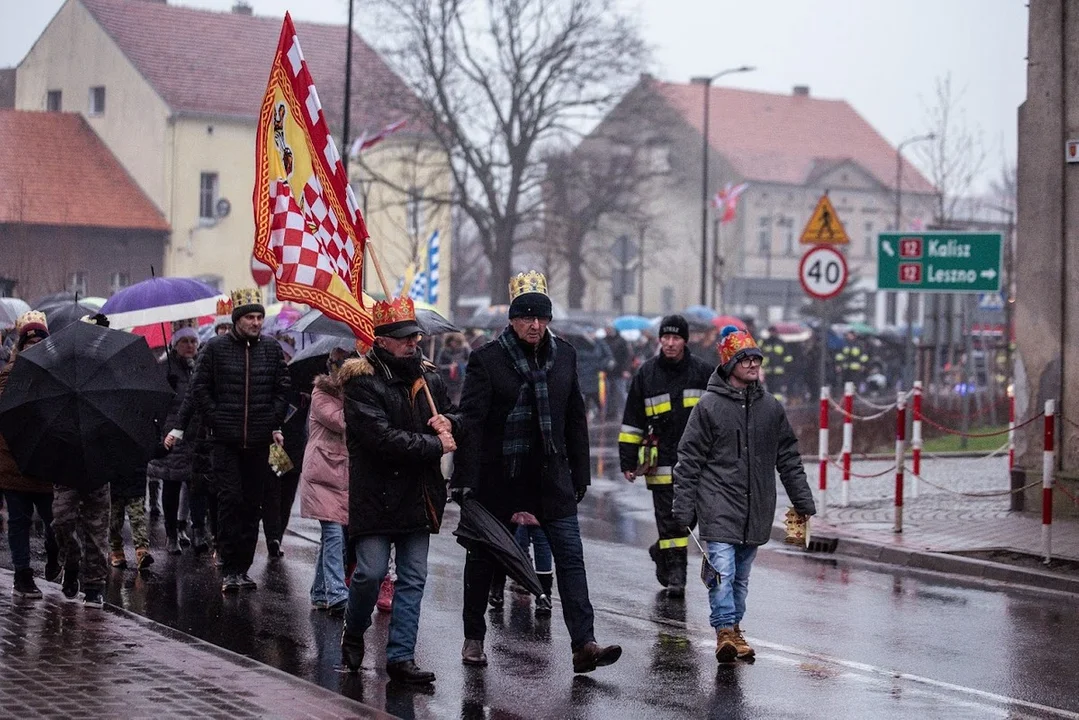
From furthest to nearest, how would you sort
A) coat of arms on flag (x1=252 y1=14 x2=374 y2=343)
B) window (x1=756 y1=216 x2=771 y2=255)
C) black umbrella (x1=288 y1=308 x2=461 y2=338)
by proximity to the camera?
window (x1=756 y1=216 x2=771 y2=255)
black umbrella (x1=288 y1=308 x2=461 y2=338)
coat of arms on flag (x1=252 y1=14 x2=374 y2=343)

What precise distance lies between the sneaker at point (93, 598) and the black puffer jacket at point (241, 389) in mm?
1521

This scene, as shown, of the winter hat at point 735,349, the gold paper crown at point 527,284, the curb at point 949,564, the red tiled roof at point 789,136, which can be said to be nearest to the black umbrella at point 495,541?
the gold paper crown at point 527,284

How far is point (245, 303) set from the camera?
37.1ft

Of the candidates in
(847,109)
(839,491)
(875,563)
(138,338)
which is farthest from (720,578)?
(847,109)

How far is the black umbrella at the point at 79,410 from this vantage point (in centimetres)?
941

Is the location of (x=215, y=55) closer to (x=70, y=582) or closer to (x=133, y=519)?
(x=133, y=519)

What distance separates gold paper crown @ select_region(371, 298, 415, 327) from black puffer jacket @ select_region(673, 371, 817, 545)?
1.72 m

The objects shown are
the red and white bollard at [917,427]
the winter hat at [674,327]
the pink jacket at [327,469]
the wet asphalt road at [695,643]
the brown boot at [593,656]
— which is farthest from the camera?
the red and white bollard at [917,427]

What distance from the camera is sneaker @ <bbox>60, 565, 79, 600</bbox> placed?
10398 millimetres

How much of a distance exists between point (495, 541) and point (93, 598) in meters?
3.01

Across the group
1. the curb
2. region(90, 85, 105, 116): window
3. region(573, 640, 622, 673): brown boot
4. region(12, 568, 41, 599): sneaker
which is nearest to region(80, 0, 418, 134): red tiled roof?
region(90, 85, 105, 116): window

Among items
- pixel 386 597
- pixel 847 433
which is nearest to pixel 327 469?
pixel 386 597

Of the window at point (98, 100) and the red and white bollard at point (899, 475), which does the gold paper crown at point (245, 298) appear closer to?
the red and white bollard at point (899, 475)

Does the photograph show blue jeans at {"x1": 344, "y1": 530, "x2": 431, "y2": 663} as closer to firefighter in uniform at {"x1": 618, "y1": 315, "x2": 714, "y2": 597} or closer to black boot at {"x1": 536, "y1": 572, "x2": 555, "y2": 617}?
black boot at {"x1": 536, "y1": 572, "x2": 555, "y2": 617}
